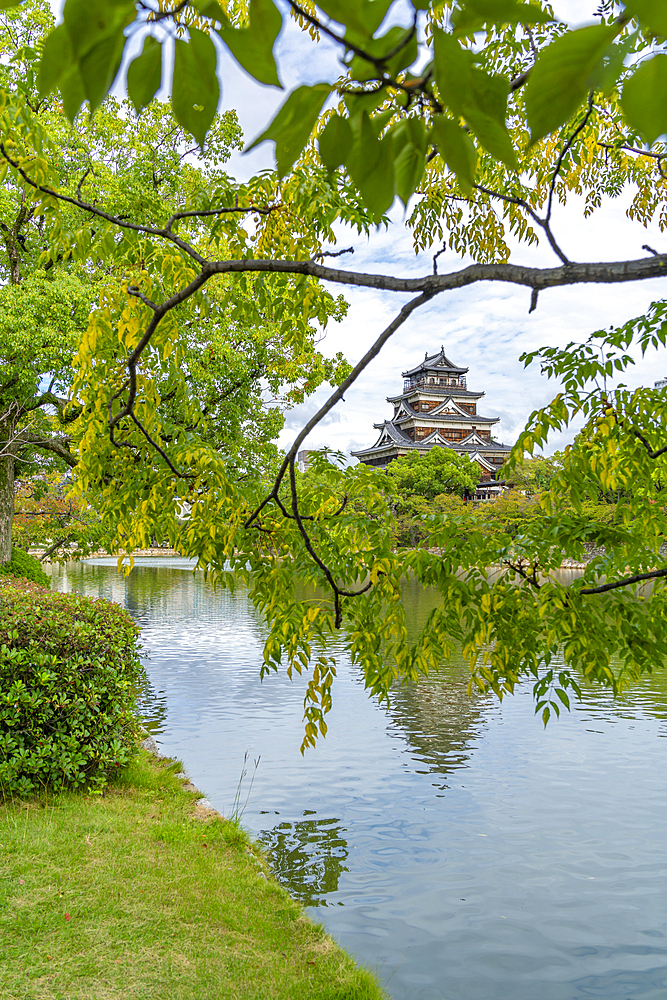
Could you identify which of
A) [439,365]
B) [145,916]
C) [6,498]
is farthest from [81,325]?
[439,365]

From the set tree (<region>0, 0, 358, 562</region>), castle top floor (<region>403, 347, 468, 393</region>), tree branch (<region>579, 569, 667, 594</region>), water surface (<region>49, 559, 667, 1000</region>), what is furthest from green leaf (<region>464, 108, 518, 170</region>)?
castle top floor (<region>403, 347, 468, 393</region>)

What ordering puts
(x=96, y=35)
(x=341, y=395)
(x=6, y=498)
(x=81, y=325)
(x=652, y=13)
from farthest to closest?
(x=6, y=498) → (x=81, y=325) → (x=341, y=395) → (x=96, y=35) → (x=652, y=13)

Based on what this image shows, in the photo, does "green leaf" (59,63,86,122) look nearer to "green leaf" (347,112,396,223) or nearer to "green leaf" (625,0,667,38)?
"green leaf" (347,112,396,223)

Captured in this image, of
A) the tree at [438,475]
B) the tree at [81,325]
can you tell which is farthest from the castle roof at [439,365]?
the tree at [81,325]

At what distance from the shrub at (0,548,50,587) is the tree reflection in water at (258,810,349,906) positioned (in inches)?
333

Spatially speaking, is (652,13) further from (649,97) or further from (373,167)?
(373,167)

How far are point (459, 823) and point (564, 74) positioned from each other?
6.74m

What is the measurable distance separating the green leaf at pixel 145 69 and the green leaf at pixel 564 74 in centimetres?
43

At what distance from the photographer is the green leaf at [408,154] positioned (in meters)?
0.86

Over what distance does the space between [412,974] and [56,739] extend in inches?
119

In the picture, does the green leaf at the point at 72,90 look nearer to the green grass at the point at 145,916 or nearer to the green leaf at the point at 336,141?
the green leaf at the point at 336,141

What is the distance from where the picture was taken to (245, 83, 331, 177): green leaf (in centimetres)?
77

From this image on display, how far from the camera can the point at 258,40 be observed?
29.6 inches

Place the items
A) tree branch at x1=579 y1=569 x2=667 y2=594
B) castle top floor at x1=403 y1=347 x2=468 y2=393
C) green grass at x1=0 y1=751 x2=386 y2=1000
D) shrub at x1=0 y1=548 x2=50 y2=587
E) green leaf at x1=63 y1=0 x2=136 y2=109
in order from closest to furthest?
1. green leaf at x1=63 y1=0 x2=136 y2=109
2. tree branch at x1=579 y1=569 x2=667 y2=594
3. green grass at x1=0 y1=751 x2=386 y2=1000
4. shrub at x1=0 y1=548 x2=50 y2=587
5. castle top floor at x1=403 y1=347 x2=468 y2=393
